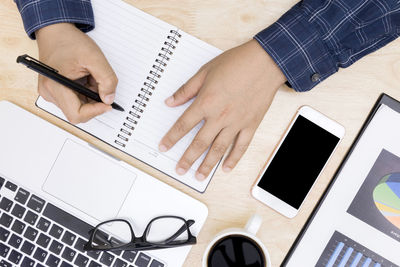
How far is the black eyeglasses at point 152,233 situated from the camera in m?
0.61

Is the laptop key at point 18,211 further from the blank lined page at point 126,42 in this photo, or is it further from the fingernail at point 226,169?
the fingernail at point 226,169

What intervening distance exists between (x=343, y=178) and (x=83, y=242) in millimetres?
469

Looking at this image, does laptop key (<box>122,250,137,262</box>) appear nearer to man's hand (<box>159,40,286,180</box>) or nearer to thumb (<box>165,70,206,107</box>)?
man's hand (<box>159,40,286,180</box>)

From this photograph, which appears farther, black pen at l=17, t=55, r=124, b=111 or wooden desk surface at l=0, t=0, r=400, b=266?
wooden desk surface at l=0, t=0, r=400, b=266

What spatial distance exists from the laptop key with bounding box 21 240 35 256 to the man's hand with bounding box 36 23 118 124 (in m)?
0.23

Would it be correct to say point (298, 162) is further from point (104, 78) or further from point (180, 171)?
point (104, 78)

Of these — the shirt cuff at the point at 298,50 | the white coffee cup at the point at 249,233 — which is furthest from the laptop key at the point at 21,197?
the shirt cuff at the point at 298,50

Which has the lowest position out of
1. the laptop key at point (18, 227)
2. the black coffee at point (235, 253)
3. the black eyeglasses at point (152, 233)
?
the laptop key at point (18, 227)

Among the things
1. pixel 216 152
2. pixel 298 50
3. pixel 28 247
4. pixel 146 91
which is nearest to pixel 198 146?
pixel 216 152

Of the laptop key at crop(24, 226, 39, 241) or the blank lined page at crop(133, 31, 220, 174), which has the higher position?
the blank lined page at crop(133, 31, 220, 174)

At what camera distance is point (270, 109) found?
648 mm

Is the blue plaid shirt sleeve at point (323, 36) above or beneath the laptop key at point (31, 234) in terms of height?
above

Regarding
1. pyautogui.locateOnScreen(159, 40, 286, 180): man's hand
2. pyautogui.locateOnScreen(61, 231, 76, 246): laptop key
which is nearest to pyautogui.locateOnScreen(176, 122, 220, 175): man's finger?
pyautogui.locateOnScreen(159, 40, 286, 180): man's hand

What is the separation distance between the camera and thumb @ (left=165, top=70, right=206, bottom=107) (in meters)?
0.63
